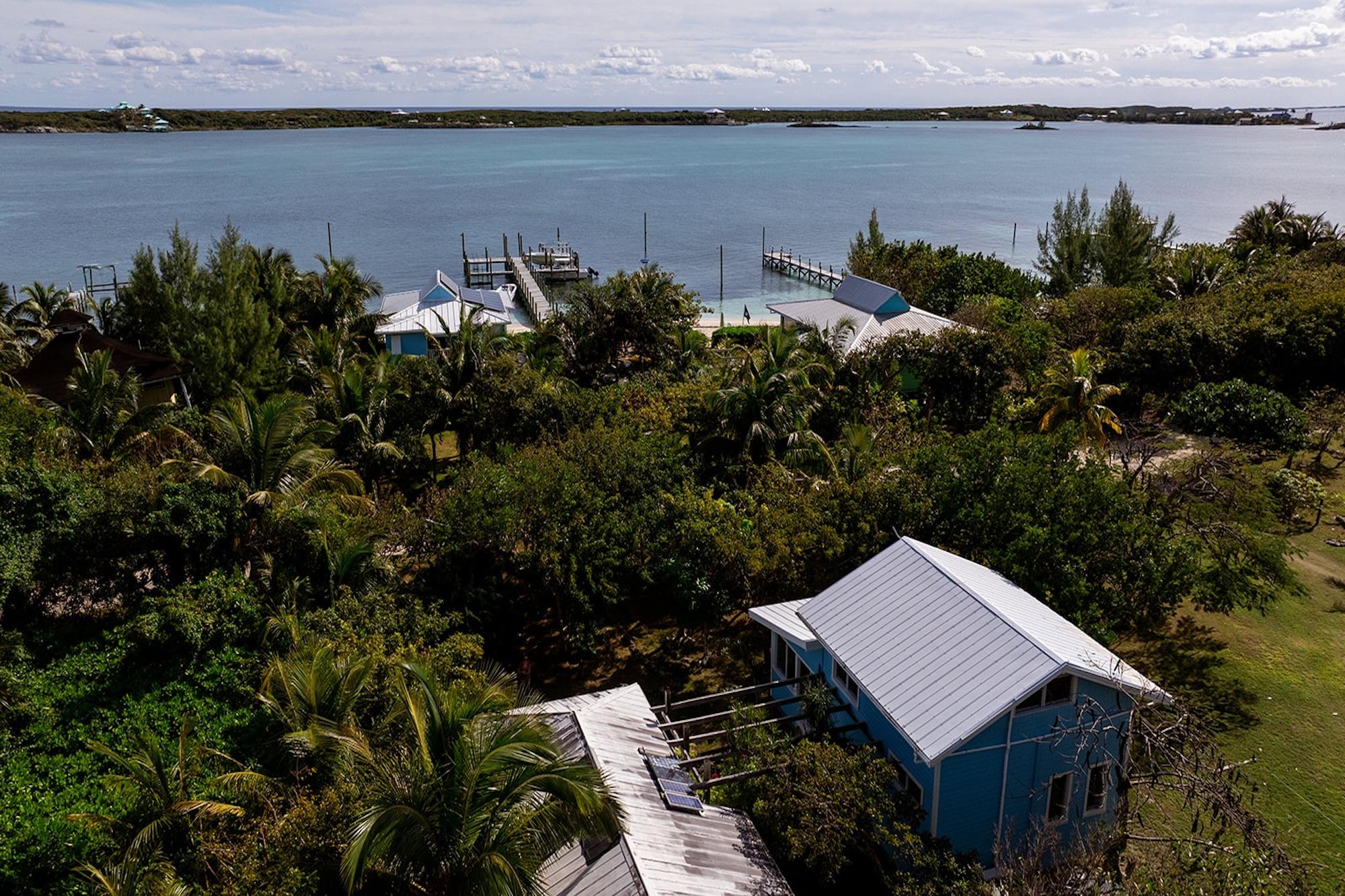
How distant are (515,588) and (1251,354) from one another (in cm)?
2736

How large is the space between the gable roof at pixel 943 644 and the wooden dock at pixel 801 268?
5545 centimetres

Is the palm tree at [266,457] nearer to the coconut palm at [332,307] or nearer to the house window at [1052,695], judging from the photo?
the house window at [1052,695]

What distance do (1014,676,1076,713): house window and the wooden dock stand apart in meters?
57.6

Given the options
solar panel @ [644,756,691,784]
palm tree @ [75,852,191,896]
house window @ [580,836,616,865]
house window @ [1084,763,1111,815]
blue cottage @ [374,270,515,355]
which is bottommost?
house window @ [1084,763,1111,815]

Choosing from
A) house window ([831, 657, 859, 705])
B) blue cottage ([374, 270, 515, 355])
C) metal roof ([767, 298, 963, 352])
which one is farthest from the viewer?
blue cottage ([374, 270, 515, 355])

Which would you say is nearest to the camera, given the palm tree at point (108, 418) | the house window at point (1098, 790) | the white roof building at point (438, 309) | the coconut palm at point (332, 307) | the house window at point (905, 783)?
the house window at point (905, 783)

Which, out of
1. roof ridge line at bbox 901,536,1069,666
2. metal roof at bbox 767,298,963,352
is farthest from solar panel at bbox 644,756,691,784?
metal roof at bbox 767,298,963,352

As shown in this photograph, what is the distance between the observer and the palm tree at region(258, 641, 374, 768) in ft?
39.4

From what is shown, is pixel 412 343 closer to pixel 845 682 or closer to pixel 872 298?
pixel 872 298

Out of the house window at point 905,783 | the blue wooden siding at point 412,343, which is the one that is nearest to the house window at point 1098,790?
the house window at point 905,783

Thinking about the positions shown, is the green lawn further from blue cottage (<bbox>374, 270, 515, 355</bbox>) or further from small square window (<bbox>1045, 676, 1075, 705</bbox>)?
blue cottage (<bbox>374, 270, 515, 355</bbox>)

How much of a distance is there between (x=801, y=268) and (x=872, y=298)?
34.6 meters

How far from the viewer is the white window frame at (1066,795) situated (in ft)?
44.5

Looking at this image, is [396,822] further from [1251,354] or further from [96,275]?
[96,275]
